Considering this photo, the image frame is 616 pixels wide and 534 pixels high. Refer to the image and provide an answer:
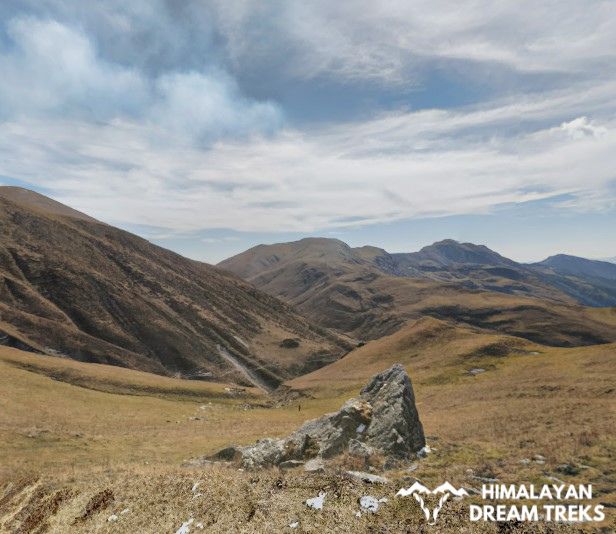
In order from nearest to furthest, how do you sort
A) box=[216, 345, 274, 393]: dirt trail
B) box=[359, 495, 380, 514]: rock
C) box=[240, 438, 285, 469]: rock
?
box=[359, 495, 380, 514]: rock → box=[240, 438, 285, 469]: rock → box=[216, 345, 274, 393]: dirt trail

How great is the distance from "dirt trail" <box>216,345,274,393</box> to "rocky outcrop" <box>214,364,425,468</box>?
10695 centimetres

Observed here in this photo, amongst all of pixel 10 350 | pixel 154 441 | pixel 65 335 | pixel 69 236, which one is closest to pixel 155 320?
pixel 65 335

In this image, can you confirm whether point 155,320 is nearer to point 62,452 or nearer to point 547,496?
point 62,452

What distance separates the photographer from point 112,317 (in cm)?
15112

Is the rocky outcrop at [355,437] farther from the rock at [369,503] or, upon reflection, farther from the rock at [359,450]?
the rock at [369,503]

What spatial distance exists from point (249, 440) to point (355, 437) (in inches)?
568

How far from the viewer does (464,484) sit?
15898mm

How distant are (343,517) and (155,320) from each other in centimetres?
15873

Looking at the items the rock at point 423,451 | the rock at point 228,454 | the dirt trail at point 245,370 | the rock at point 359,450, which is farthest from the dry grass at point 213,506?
the dirt trail at point 245,370

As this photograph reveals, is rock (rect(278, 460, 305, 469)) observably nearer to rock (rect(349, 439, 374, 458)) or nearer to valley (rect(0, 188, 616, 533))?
valley (rect(0, 188, 616, 533))

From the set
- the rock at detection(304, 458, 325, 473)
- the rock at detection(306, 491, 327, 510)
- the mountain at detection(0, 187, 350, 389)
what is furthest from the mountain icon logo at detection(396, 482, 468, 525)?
the mountain at detection(0, 187, 350, 389)

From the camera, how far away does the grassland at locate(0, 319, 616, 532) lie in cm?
1406

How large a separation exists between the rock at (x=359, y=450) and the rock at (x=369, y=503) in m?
7.63

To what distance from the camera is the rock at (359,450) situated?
2106 centimetres
